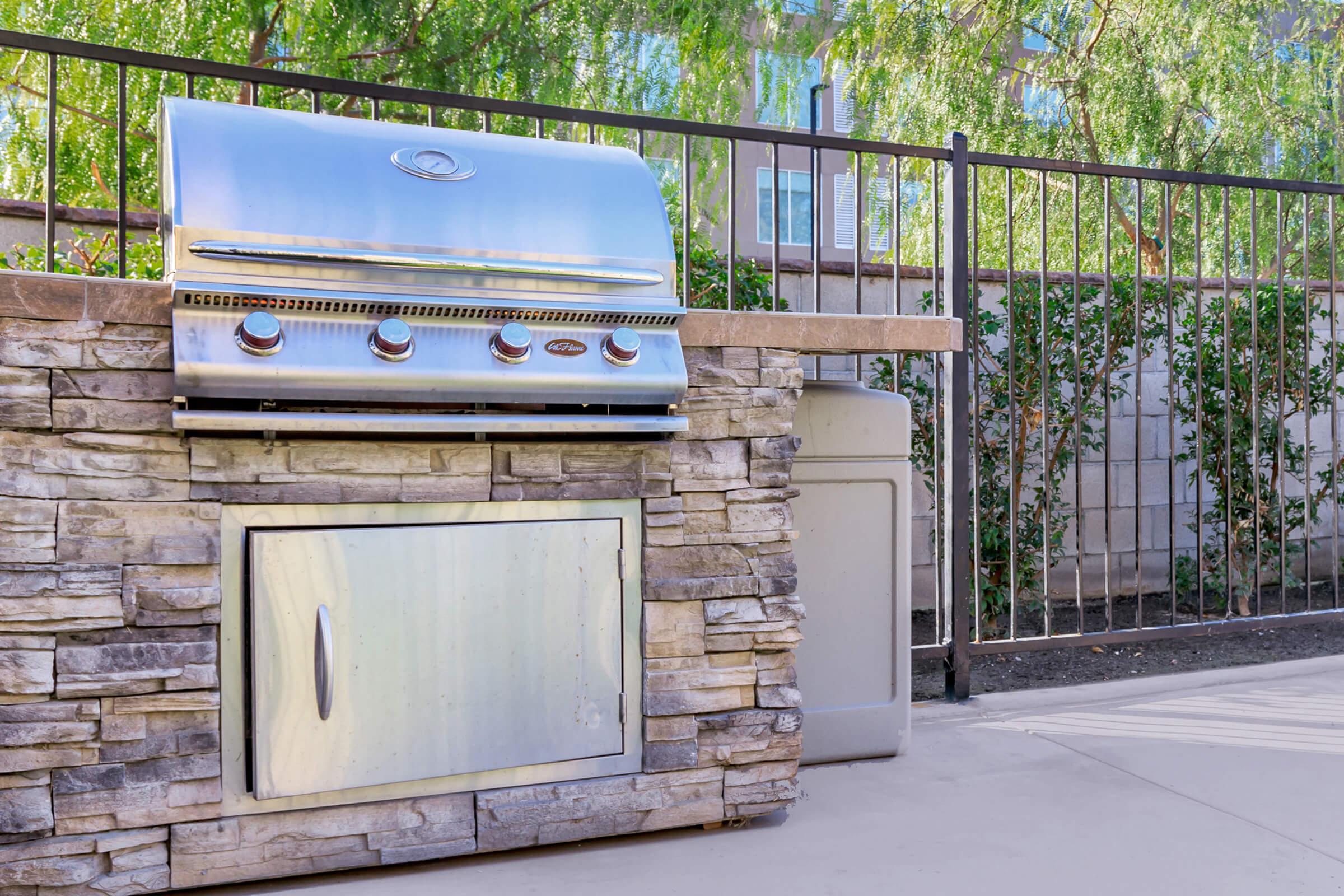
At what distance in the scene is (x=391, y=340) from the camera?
179 centimetres

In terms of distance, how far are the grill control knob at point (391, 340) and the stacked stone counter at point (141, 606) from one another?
0.19 meters

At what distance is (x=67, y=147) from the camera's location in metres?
4.97

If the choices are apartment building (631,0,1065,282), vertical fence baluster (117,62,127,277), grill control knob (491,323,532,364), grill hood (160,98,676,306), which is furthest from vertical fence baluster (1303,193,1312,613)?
vertical fence baluster (117,62,127,277)

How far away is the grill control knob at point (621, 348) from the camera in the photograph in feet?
6.49

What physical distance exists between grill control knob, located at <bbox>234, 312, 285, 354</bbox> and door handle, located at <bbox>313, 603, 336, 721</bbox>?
1.51ft

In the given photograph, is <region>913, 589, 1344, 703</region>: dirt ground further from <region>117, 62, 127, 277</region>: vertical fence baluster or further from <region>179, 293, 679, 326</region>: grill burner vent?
<region>117, 62, 127, 277</region>: vertical fence baluster

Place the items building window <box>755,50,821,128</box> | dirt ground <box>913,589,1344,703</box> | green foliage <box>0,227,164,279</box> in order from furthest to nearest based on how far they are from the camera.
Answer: building window <box>755,50,821,128</box> < dirt ground <box>913,589,1344,703</box> < green foliage <box>0,227,164,279</box>

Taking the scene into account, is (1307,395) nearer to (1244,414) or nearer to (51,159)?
(1244,414)

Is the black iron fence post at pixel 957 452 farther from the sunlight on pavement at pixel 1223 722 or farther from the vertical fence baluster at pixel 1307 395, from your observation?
the vertical fence baluster at pixel 1307 395

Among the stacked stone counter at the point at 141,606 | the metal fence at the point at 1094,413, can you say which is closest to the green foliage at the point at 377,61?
the metal fence at the point at 1094,413

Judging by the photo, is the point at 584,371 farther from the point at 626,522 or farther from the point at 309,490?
the point at 309,490

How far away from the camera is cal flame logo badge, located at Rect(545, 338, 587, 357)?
1.95m

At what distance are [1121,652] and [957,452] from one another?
157 cm

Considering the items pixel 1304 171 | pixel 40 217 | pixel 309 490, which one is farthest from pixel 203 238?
pixel 1304 171
